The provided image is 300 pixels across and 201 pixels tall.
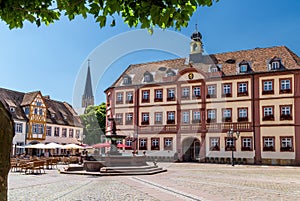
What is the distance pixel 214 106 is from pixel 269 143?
7126 mm

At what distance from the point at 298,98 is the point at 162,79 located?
1594 centimetres

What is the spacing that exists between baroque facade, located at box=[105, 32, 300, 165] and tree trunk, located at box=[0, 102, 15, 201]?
29602mm

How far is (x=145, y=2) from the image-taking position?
4469 mm

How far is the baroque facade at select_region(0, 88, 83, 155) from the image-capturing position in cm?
4341

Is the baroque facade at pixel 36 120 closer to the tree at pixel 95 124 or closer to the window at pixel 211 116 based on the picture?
the tree at pixel 95 124

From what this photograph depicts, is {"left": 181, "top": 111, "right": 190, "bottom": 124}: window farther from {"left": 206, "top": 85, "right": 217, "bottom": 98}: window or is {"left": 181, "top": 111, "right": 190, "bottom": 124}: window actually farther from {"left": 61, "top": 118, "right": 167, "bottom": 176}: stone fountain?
{"left": 61, "top": 118, "right": 167, "bottom": 176}: stone fountain

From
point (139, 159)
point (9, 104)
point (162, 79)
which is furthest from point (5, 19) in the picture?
point (9, 104)

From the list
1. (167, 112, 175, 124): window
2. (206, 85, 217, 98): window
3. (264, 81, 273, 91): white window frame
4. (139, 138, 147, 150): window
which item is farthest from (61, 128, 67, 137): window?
(264, 81, 273, 91): white window frame

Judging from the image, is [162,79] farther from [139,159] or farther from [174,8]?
[174,8]

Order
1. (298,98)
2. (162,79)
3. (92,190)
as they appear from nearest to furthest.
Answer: (92,190), (298,98), (162,79)

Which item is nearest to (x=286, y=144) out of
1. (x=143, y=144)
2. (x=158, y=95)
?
(x=158, y=95)

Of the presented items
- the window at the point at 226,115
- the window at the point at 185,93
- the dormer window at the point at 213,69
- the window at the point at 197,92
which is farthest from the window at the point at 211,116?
the dormer window at the point at 213,69

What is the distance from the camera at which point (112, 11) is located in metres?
4.41

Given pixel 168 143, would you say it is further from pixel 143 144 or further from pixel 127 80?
pixel 127 80
